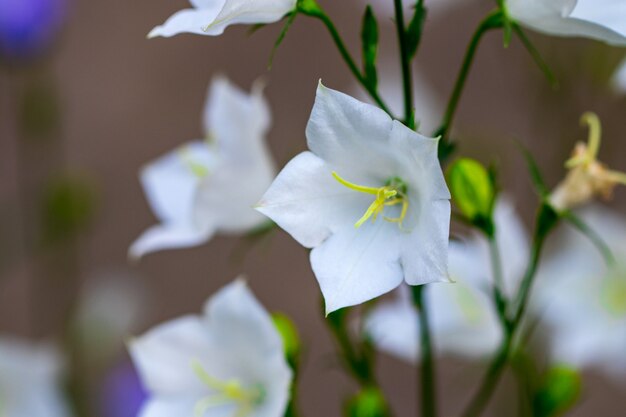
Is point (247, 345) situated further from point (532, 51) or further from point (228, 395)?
point (532, 51)

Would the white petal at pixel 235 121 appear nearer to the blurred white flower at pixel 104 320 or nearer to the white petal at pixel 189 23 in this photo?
the white petal at pixel 189 23

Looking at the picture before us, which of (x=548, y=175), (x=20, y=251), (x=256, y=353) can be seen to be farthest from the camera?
(x=20, y=251)

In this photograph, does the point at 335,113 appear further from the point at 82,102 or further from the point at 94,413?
the point at 82,102

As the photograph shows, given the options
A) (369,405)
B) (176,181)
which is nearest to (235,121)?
(176,181)

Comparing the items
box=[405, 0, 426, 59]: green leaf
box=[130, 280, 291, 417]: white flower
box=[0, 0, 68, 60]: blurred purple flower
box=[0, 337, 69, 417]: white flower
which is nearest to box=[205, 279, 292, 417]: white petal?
box=[130, 280, 291, 417]: white flower

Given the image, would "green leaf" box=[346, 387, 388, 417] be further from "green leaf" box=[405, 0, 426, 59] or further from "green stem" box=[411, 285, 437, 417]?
"green leaf" box=[405, 0, 426, 59]

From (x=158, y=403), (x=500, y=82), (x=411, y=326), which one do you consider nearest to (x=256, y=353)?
(x=158, y=403)
